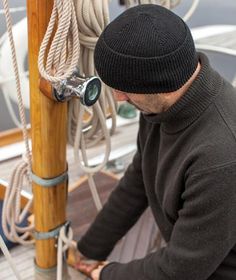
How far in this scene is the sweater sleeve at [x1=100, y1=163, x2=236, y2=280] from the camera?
26.7 inches

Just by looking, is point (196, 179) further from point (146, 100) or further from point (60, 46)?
point (60, 46)

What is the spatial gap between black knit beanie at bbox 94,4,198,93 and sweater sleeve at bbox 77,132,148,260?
0.40m

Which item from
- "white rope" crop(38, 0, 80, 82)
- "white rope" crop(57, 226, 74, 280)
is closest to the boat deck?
"white rope" crop(57, 226, 74, 280)

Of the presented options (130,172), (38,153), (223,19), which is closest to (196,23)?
(223,19)

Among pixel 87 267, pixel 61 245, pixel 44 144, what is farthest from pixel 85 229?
pixel 44 144

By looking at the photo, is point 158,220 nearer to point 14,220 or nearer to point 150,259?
point 150,259

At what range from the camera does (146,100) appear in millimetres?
700

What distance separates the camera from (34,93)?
2.57 ft

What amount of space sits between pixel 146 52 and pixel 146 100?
0.31 ft

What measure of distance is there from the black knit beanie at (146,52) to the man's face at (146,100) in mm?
24

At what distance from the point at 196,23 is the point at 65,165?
197cm

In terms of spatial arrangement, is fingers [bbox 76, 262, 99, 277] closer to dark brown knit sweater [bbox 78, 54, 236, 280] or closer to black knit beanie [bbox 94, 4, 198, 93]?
dark brown knit sweater [bbox 78, 54, 236, 280]

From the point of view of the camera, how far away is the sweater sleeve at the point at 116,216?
3.45 feet

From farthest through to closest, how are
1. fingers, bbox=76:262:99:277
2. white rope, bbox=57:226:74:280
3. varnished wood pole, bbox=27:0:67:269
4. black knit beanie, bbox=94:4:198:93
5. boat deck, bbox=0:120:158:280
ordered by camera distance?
1. boat deck, bbox=0:120:158:280
2. fingers, bbox=76:262:99:277
3. white rope, bbox=57:226:74:280
4. varnished wood pole, bbox=27:0:67:269
5. black knit beanie, bbox=94:4:198:93
